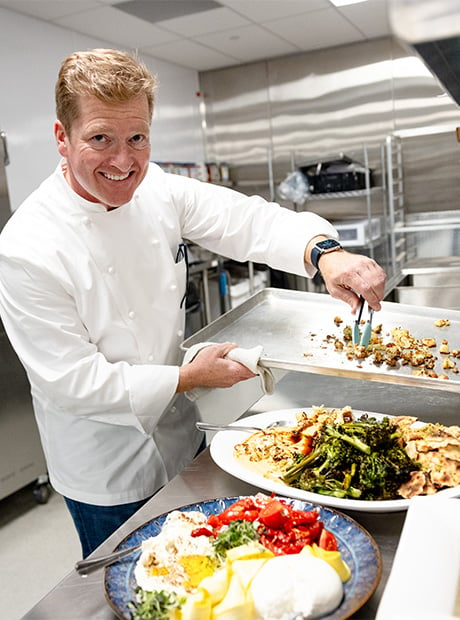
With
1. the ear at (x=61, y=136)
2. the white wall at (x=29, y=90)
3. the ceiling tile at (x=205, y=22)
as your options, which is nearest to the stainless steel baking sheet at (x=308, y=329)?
the ear at (x=61, y=136)

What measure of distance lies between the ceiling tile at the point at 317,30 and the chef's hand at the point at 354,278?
127 inches

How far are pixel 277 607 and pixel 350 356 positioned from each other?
3.01ft

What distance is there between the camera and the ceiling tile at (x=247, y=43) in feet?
15.0

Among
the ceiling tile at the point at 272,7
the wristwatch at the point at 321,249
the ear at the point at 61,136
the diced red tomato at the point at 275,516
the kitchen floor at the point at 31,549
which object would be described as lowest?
the kitchen floor at the point at 31,549

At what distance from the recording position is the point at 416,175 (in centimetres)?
525

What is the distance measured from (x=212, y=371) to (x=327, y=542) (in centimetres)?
61

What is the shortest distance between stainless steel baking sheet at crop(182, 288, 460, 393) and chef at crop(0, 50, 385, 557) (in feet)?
0.46

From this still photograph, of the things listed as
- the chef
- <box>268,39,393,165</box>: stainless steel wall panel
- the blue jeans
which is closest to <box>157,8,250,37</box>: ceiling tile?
<box>268,39,393,165</box>: stainless steel wall panel

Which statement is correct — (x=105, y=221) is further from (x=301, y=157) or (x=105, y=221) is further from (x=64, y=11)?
(x=301, y=157)

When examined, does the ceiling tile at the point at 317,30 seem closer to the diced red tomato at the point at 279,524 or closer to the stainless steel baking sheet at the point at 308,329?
the stainless steel baking sheet at the point at 308,329

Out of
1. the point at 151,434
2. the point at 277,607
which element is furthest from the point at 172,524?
the point at 151,434

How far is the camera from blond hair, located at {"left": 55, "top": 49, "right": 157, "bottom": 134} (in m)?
1.34

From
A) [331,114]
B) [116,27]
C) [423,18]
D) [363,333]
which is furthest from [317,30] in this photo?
[423,18]

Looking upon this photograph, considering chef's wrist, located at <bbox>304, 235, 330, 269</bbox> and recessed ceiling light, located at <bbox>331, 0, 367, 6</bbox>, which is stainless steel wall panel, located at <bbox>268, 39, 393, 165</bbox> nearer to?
recessed ceiling light, located at <bbox>331, 0, 367, 6</bbox>
